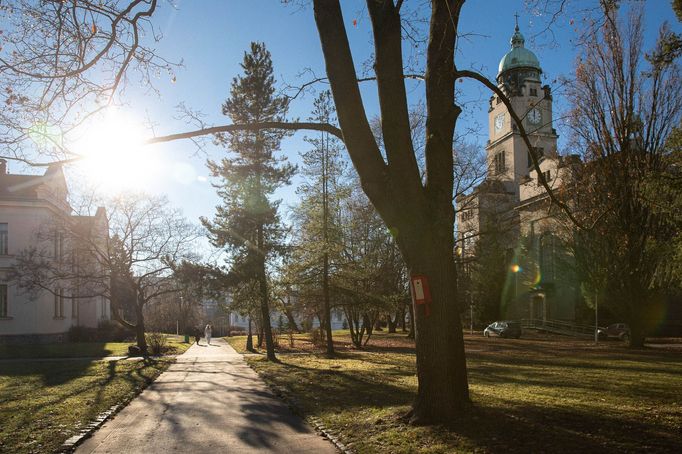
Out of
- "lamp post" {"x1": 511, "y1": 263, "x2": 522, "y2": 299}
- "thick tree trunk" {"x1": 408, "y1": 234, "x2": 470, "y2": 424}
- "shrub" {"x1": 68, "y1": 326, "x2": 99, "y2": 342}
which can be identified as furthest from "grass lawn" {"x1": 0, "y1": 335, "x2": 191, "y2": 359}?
"lamp post" {"x1": 511, "y1": 263, "x2": 522, "y2": 299}

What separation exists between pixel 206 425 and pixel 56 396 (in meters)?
5.38

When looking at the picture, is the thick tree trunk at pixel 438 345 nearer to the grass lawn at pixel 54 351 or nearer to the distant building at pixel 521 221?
the distant building at pixel 521 221

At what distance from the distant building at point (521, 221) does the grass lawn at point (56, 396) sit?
2126 centimetres

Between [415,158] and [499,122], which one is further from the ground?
[499,122]

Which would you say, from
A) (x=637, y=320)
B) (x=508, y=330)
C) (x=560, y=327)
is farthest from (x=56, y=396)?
(x=560, y=327)

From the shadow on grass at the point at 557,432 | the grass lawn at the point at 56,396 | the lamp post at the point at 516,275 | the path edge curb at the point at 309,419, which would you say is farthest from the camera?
the lamp post at the point at 516,275

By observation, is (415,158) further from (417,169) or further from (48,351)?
(48,351)

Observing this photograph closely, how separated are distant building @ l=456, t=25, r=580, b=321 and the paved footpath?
2071 centimetres

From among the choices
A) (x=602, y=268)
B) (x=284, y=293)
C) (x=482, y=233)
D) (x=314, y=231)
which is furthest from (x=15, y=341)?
(x=602, y=268)

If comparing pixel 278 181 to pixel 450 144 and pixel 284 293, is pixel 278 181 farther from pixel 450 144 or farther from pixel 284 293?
pixel 450 144

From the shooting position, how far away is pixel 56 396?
12.6 m

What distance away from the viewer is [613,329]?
41.8 metres

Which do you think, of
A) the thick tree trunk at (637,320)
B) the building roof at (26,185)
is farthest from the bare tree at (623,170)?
the building roof at (26,185)

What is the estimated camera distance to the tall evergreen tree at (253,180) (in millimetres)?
26078
